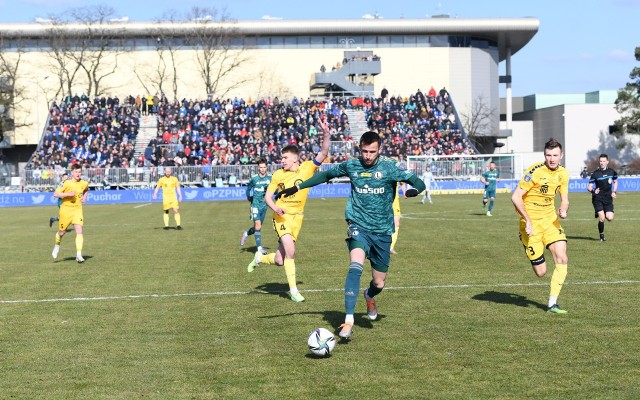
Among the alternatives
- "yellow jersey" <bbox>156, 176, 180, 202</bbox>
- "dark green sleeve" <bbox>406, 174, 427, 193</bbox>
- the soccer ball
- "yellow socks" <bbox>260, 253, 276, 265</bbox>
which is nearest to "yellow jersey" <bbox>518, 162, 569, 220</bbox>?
"dark green sleeve" <bbox>406, 174, 427, 193</bbox>

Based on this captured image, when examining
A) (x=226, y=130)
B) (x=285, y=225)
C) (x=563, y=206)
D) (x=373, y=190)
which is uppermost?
(x=226, y=130)

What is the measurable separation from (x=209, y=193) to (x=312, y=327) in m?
46.3

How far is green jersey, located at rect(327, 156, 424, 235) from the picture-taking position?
1047 cm

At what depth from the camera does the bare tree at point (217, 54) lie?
9012 cm

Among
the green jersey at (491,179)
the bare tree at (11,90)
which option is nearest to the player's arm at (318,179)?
the green jersey at (491,179)

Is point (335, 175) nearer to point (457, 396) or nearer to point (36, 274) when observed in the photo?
point (457, 396)

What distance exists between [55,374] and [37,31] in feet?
286

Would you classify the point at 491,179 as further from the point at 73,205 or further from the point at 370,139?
the point at 370,139

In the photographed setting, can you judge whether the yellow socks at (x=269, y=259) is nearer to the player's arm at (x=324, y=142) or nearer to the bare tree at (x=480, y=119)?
the player's arm at (x=324, y=142)

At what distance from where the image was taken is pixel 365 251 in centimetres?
A: 1041

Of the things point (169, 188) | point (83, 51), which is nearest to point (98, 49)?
point (83, 51)

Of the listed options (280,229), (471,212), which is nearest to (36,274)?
(280,229)

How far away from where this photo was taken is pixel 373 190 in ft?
34.4

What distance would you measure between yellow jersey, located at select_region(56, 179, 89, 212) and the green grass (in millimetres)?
1348
